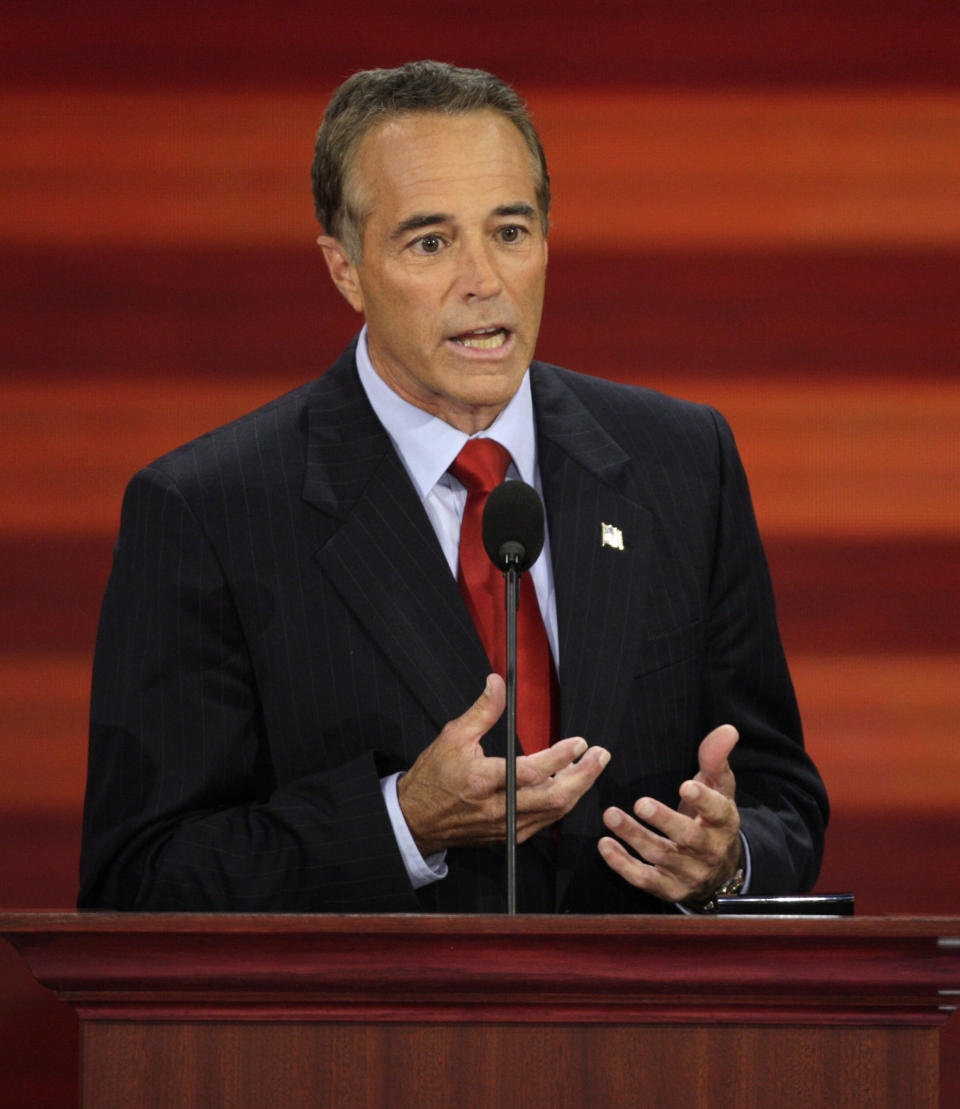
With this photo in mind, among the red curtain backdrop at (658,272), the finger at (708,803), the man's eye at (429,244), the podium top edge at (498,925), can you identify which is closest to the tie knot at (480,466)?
the man's eye at (429,244)

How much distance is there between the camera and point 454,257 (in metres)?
1.94

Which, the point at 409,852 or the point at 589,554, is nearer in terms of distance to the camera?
the point at 409,852

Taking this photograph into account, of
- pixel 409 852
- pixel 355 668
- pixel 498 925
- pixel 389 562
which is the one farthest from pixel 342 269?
pixel 498 925

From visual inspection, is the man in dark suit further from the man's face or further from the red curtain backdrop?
the red curtain backdrop

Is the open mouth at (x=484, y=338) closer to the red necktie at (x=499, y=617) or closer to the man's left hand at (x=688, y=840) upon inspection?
the red necktie at (x=499, y=617)

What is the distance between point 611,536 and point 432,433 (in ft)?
0.82

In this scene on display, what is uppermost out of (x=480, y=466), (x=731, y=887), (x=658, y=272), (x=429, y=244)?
(x=658, y=272)

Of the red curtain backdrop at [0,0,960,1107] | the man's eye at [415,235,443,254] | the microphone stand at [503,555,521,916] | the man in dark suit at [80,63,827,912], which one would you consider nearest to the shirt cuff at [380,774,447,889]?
the man in dark suit at [80,63,827,912]

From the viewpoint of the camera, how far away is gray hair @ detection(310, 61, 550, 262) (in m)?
1.97

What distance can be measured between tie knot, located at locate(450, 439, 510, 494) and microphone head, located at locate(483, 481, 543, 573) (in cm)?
44

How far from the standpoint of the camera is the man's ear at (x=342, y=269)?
2.09 meters

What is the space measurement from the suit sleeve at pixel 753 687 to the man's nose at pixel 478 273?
1.35 ft

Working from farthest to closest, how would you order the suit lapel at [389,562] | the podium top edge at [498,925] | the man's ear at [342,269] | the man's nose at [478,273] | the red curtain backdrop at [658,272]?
the red curtain backdrop at [658,272] → the man's ear at [342,269] → the man's nose at [478,273] → the suit lapel at [389,562] → the podium top edge at [498,925]

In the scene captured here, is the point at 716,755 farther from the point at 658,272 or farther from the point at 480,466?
the point at 658,272
